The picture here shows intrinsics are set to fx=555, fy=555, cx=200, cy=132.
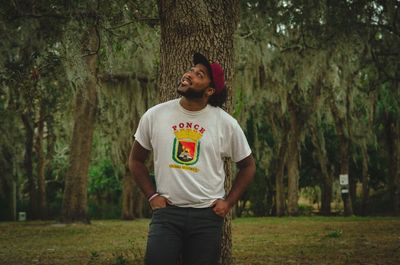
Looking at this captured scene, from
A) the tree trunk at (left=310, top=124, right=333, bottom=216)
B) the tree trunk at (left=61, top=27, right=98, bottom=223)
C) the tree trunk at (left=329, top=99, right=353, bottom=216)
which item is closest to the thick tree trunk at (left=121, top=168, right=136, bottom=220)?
the tree trunk at (left=61, top=27, right=98, bottom=223)

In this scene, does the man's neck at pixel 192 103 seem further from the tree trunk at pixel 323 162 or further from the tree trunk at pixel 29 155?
the tree trunk at pixel 323 162

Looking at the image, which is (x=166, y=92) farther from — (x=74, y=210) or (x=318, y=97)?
(x=318, y=97)

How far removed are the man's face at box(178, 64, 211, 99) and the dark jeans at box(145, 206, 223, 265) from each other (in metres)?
0.69

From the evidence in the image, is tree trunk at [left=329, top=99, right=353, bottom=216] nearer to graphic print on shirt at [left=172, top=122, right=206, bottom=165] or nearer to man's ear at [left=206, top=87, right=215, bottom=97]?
man's ear at [left=206, top=87, right=215, bottom=97]

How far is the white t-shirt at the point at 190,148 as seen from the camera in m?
3.27

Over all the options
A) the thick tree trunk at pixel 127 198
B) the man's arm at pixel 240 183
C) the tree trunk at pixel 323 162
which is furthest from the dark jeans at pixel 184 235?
the tree trunk at pixel 323 162

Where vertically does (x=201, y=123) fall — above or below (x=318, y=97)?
below

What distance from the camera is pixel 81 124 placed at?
16.3m

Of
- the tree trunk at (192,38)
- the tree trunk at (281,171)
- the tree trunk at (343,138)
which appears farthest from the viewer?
the tree trunk at (281,171)

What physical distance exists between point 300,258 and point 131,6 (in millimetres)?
4241

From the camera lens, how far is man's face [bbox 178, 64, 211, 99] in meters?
3.37

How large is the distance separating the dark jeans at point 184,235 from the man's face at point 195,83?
2.28 feet

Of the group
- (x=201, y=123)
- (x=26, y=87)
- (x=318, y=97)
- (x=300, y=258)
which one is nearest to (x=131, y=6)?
(x=26, y=87)

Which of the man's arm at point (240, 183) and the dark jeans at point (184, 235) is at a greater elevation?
the man's arm at point (240, 183)
